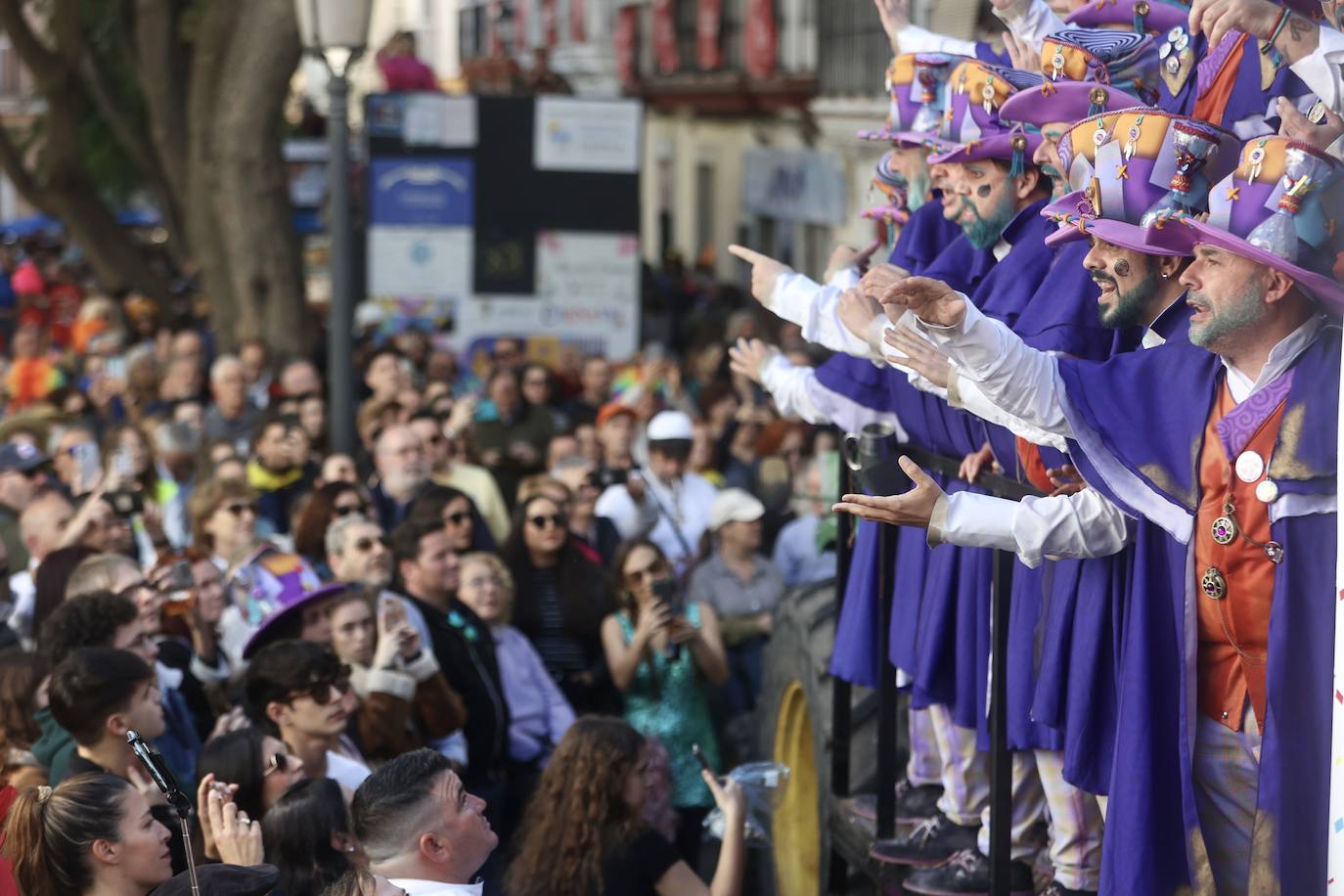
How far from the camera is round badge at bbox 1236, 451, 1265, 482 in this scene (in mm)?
3588

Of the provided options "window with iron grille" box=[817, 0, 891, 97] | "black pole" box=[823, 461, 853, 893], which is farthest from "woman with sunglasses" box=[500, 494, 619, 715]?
"window with iron grille" box=[817, 0, 891, 97]

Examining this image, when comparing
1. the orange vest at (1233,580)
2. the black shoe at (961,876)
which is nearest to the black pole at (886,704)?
the black shoe at (961,876)

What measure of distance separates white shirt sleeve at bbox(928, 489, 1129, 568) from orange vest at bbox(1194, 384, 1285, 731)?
25cm

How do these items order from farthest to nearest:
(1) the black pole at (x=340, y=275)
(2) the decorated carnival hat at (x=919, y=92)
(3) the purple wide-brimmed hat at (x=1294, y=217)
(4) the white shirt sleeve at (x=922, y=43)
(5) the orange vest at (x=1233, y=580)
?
1. (1) the black pole at (x=340, y=275)
2. (4) the white shirt sleeve at (x=922, y=43)
3. (2) the decorated carnival hat at (x=919, y=92)
4. (5) the orange vest at (x=1233, y=580)
5. (3) the purple wide-brimmed hat at (x=1294, y=217)

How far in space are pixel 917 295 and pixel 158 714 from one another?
2282 mm

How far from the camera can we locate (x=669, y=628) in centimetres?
686

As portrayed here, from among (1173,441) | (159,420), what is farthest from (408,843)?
(159,420)

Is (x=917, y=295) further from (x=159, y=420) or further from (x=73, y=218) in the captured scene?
(x=73, y=218)

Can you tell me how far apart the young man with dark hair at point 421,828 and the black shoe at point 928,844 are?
1253 millimetres

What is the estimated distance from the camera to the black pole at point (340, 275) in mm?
10016

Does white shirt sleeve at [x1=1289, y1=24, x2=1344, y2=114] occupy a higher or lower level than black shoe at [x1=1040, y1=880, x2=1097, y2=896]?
higher

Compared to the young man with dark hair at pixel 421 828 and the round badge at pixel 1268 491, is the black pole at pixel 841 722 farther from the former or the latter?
the round badge at pixel 1268 491

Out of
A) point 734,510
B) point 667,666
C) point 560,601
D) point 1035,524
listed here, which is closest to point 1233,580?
point 1035,524

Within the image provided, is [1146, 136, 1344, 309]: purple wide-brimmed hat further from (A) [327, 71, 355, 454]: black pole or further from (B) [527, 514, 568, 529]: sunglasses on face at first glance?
(A) [327, 71, 355, 454]: black pole
